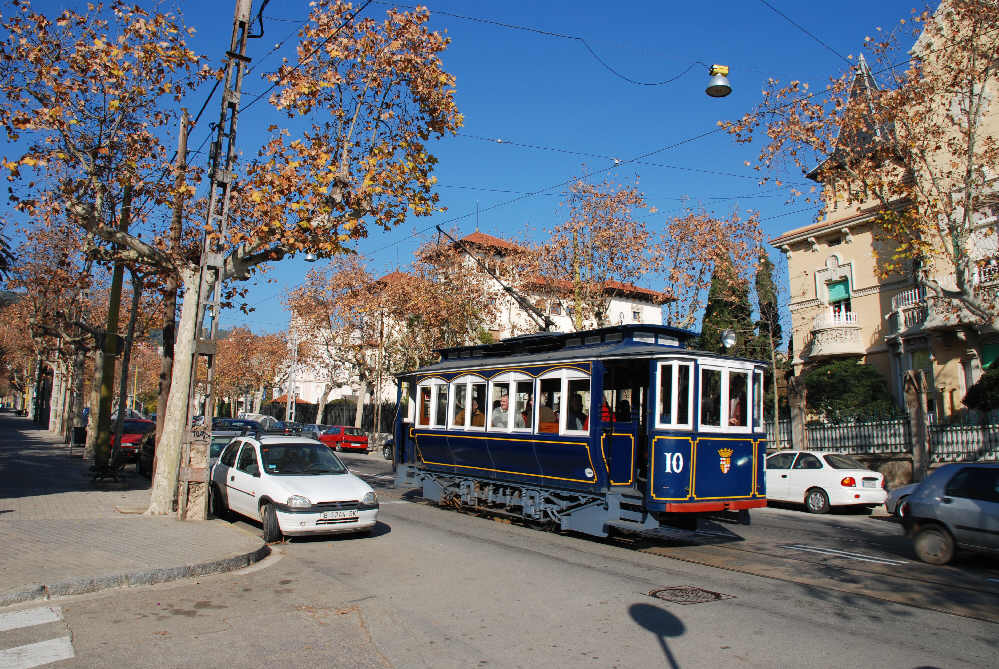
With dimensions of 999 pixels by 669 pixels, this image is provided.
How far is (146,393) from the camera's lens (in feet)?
289

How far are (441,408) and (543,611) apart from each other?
29.3 feet

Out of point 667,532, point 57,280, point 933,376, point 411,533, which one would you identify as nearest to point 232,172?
point 411,533

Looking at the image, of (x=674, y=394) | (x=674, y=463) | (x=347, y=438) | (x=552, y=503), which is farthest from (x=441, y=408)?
(x=347, y=438)

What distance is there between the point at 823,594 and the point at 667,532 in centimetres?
535

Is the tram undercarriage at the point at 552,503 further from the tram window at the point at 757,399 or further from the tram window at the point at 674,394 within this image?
the tram window at the point at 757,399

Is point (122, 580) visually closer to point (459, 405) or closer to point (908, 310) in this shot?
point (459, 405)

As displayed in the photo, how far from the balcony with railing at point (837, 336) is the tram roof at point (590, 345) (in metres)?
19.1

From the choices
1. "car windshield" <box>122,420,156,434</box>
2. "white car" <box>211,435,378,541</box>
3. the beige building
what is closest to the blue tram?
"white car" <box>211,435,378,541</box>

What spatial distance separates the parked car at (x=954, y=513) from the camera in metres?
9.64

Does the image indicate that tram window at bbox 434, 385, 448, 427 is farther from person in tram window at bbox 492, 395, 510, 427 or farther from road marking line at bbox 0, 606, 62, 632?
road marking line at bbox 0, 606, 62, 632

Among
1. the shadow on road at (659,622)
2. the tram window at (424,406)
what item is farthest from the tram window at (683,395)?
the tram window at (424,406)

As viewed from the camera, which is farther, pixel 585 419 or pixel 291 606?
pixel 585 419

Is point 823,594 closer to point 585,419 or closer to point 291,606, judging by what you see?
point 585,419

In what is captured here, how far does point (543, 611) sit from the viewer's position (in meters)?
7.21
